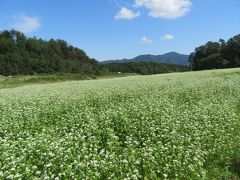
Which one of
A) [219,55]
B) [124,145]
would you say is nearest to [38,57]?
[219,55]

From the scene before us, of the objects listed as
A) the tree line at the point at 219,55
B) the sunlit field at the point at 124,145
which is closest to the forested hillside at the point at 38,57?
the tree line at the point at 219,55

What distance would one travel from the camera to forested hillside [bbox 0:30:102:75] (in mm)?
117312

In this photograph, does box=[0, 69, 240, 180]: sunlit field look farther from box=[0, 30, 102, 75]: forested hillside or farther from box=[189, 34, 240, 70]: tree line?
box=[0, 30, 102, 75]: forested hillside

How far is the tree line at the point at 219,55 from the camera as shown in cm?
9596

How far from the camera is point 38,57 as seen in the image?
12725cm

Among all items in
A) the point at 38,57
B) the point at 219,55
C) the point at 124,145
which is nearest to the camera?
the point at 124,145

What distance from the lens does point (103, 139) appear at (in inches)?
422

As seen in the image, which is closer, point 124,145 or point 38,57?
point 124,145

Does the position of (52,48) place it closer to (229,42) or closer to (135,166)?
(229,42)

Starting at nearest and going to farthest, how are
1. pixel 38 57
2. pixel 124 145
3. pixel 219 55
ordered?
pixel 124 145 → pixel 219 55 → pixel 38 57

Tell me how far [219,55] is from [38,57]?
63.8 meters

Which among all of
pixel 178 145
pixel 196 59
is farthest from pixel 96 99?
pixel 196 59

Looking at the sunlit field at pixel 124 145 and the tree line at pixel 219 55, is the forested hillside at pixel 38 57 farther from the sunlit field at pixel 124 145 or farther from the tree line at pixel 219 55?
the sunlit field at pixel 124 145

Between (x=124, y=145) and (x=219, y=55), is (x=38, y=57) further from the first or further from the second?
(x=124, y=145)
